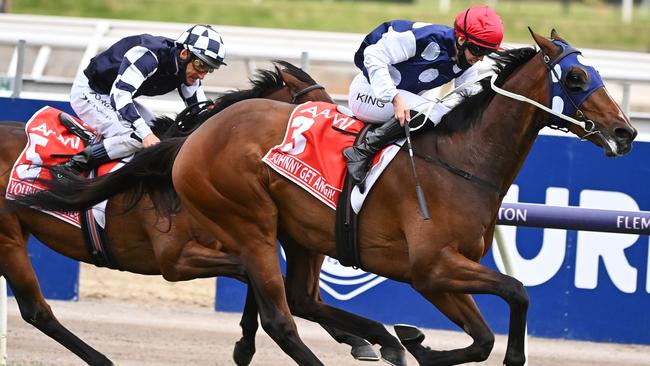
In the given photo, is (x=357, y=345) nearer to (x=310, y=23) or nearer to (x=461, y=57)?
(x=461, y=57)

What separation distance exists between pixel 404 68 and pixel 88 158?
189cm

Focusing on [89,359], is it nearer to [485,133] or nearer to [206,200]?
[206,200]

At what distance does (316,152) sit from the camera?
5.14 meters

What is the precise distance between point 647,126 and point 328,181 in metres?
3.59

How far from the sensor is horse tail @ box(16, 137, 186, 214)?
5.74 m

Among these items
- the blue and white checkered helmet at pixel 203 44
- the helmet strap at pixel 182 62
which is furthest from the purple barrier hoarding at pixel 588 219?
the helmet strap at pixel 182 62

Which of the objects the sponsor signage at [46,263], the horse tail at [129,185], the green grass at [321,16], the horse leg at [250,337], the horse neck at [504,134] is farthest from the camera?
the green grass at [321,16]

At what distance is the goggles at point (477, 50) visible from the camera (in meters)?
4.91

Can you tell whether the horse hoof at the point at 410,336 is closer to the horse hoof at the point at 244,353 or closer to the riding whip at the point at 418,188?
the riding whip at the point at 418,188

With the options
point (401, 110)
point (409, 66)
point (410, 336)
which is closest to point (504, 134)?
point (401, 110)

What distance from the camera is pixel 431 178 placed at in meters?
4.91

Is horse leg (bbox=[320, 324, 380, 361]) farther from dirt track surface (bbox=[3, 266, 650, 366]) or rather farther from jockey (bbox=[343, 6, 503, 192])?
dirt track surface (bbox=[3, 266, 650, 366])

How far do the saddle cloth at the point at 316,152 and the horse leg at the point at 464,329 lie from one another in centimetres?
68

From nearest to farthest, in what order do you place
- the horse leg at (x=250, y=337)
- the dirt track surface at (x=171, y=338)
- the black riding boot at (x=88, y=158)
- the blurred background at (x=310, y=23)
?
the horse leg at (x=250, y=337) → the black riding boot at (x=88, y=158) → the dirt track surface at (x=171, y=338) → the blurred background at (x=310, y=23)
